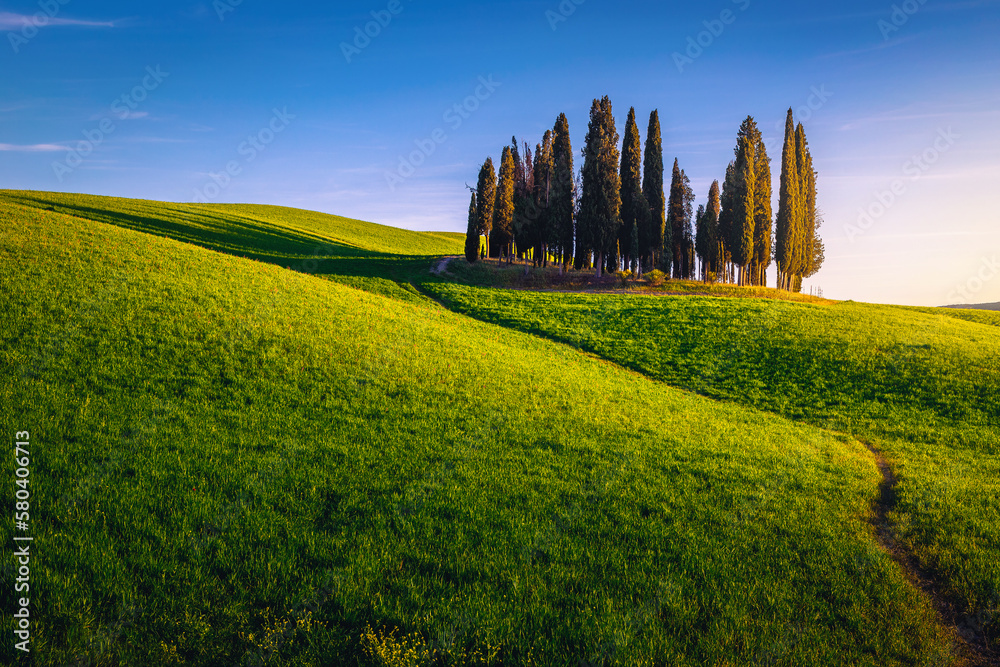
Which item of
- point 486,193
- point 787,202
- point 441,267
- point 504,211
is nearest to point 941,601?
point 441,267

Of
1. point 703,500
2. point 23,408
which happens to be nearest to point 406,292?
point 23,408

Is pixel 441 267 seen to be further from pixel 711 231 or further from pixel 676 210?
pixel 711 231

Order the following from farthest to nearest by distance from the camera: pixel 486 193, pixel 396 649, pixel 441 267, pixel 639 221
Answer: pixel 486 193 < pixel 639 221 < pixel 441 267 < pixel 396 649

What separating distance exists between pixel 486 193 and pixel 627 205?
64.0 ft

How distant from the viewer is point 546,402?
1802 centimetres

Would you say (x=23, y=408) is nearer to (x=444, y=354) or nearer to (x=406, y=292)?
(x=444, y=354)

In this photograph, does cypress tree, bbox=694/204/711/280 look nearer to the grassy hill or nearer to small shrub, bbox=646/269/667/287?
small shrub, bbox=646/269/667/287

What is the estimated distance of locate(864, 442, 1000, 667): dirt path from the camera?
7.15 metres

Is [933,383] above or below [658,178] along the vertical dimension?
below

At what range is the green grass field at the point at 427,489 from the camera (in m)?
6.65

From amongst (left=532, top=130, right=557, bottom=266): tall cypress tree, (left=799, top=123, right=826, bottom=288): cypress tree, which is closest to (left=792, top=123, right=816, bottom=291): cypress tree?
(left=799, top=123, right=826, bottom=288): cypress tree

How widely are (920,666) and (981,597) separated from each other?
2.82m

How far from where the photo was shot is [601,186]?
2137 inches

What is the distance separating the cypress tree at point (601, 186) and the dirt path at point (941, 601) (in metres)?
44.6
